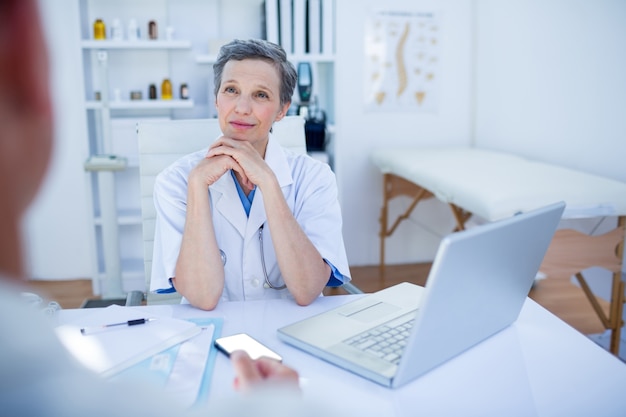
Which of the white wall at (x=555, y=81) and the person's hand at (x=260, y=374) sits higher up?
the white wall at (x=555, y=81)

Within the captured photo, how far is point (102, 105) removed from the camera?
2.96 m

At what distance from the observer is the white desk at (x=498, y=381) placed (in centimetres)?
74

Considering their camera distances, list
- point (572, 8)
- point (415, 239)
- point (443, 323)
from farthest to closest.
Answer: point (415, 239), point (572, 8), point (443, 323)

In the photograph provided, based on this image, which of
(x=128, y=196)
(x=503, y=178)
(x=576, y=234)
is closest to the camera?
(x=576, y=234)

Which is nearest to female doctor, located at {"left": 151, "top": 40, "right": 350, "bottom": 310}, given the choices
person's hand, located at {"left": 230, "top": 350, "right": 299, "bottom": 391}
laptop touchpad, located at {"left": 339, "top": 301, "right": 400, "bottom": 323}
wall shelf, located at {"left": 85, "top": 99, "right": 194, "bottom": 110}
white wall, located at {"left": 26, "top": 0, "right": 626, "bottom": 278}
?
laptop touchpad, located at {"left": 339, "top": 301, "right": 400, "bottom": 323}

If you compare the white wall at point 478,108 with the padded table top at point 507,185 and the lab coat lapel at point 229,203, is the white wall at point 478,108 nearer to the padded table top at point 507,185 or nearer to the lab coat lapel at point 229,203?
the padded table top at point 507,185

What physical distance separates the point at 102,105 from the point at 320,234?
2.04 metres

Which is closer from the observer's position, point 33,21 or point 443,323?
point 33,21

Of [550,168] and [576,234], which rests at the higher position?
[550,168]

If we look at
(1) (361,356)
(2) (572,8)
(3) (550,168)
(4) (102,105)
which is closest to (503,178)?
(3) (550,168)

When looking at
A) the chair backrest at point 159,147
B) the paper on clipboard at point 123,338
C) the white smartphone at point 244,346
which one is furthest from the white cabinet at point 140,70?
the white smartphone at point 244,346

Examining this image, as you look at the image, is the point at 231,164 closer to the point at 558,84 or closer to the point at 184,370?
the point at 184,370

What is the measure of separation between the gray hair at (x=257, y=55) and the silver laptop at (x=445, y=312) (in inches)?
27.9

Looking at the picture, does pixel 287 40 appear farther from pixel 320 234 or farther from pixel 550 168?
pixel 320 234
